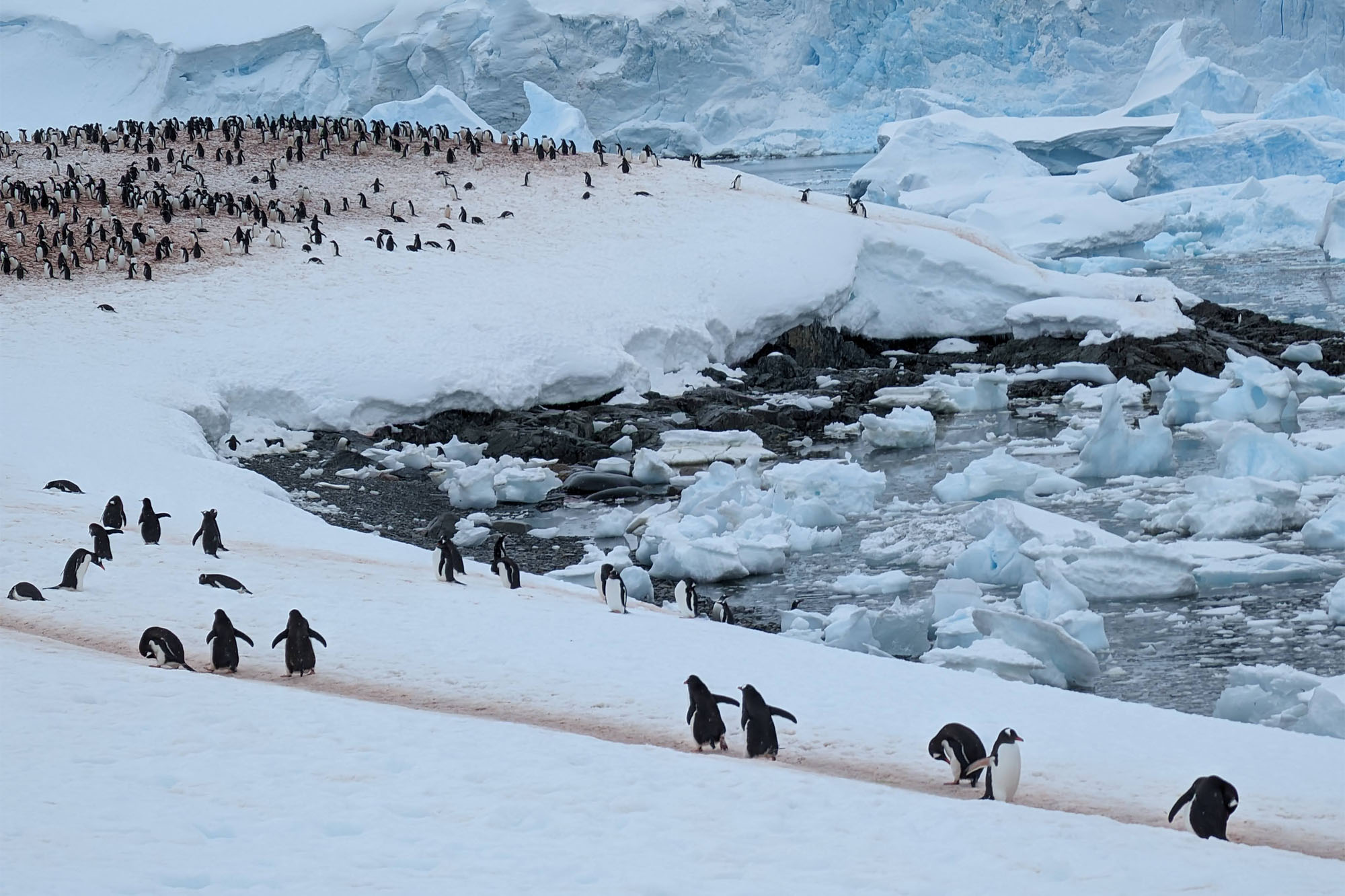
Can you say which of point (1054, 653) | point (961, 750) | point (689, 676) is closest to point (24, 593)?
point (689, 676)

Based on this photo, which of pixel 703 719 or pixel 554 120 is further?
pixel 554 120

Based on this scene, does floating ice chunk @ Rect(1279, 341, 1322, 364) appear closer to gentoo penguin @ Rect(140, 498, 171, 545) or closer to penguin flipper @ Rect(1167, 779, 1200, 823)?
penguin flipper @ Rect(1167, 779, 1200, 823)

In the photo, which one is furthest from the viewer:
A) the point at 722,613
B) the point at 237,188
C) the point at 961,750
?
the point at 237,188

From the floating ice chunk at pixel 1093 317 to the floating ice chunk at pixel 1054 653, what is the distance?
12.7 meters

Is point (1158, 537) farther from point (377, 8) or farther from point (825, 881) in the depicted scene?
point (377, 8)

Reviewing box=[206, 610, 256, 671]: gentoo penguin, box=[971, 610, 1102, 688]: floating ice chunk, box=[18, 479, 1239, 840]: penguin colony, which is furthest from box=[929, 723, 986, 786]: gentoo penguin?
box=[206, 610, 256, 671]: gentoo penguin

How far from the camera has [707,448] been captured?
15852 mm

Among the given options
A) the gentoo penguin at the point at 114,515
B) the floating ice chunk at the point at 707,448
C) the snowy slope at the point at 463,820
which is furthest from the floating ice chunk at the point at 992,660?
the floating ice chunk at the point at 707,448

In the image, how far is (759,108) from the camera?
57.5m

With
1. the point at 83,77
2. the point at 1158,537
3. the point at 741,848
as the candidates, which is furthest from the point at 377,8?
the point at 741,848

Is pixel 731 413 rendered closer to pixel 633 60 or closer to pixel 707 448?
pixel 707 448

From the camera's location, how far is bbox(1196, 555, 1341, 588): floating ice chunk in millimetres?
10211

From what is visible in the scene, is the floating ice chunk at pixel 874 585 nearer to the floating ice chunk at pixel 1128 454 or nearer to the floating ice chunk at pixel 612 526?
the floating ice chunk at pixel 612 526

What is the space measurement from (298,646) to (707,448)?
921cm
